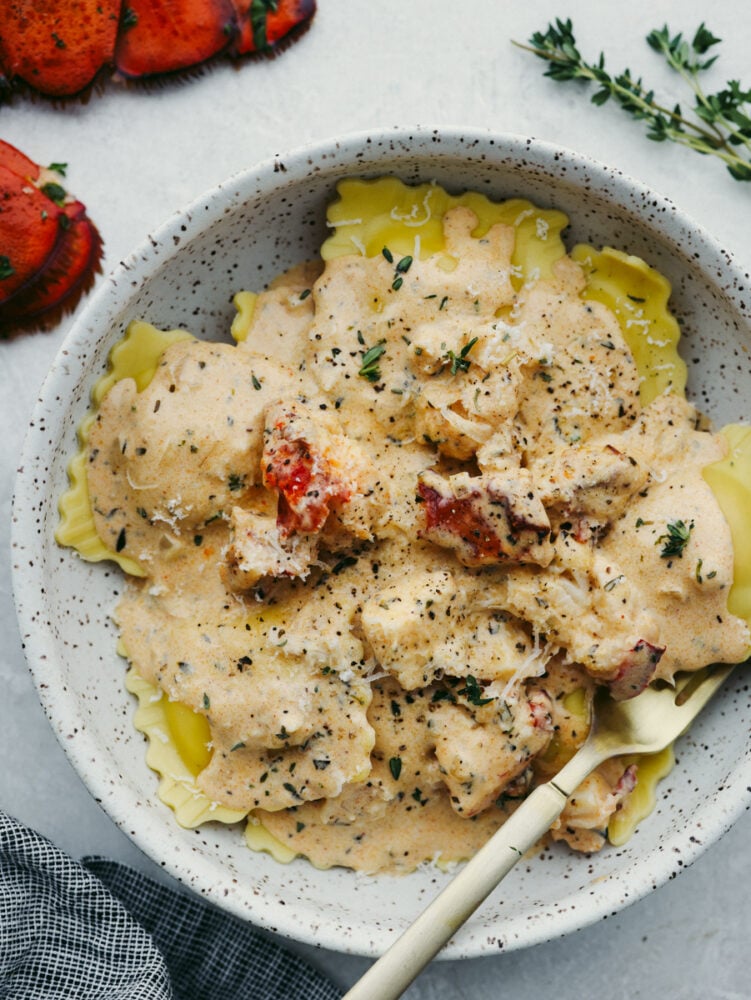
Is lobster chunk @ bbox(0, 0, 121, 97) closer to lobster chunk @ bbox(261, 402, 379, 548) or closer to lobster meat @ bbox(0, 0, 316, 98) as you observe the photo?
lobster meat @ bbox(0, 0, 316, 98)

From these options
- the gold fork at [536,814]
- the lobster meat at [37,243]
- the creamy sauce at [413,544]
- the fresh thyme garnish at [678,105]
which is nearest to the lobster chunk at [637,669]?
the creamy sauce at [413,544]

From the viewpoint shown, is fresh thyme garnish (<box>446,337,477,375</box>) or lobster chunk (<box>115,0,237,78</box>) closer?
fresh thyme garnish (<box>446,337,477,375</box>)

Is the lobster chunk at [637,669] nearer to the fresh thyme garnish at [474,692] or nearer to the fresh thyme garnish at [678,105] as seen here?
the fresh thyme garnish at [474,692]

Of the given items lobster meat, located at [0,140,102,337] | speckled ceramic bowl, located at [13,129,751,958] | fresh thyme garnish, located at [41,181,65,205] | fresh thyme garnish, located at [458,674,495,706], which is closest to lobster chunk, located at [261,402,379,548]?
fresh thyme garnish, located at [458,674,495,706]

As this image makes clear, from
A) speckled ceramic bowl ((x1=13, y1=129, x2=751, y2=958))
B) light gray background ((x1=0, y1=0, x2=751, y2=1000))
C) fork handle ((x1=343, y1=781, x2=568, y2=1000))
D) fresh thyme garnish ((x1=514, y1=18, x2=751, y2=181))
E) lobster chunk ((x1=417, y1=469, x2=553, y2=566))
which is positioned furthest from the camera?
light gray background ((x1=0, y1=0, x2=751, y2=1000))

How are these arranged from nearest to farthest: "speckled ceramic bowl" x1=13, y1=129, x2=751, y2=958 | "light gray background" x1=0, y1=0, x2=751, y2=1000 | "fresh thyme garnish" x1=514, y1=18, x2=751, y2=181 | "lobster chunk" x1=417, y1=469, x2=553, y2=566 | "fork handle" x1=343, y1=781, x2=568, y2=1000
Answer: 1. "fork handle" x1=343, y1=781, x2=568, y2=1000
2. "lobster chunk" x1=417, y1=469, x2=553, y2=566
3. "speckled ceramic bowl" x1=13, y1=129, x2=751, y2=958
4. "fresh thyme garnish" x1=514, y1=18, x2=751, y2=181
5. "light gray background" x1=0, y1=0, x2=751, y2=1000

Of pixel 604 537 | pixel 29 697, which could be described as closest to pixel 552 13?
pixel 604 537
